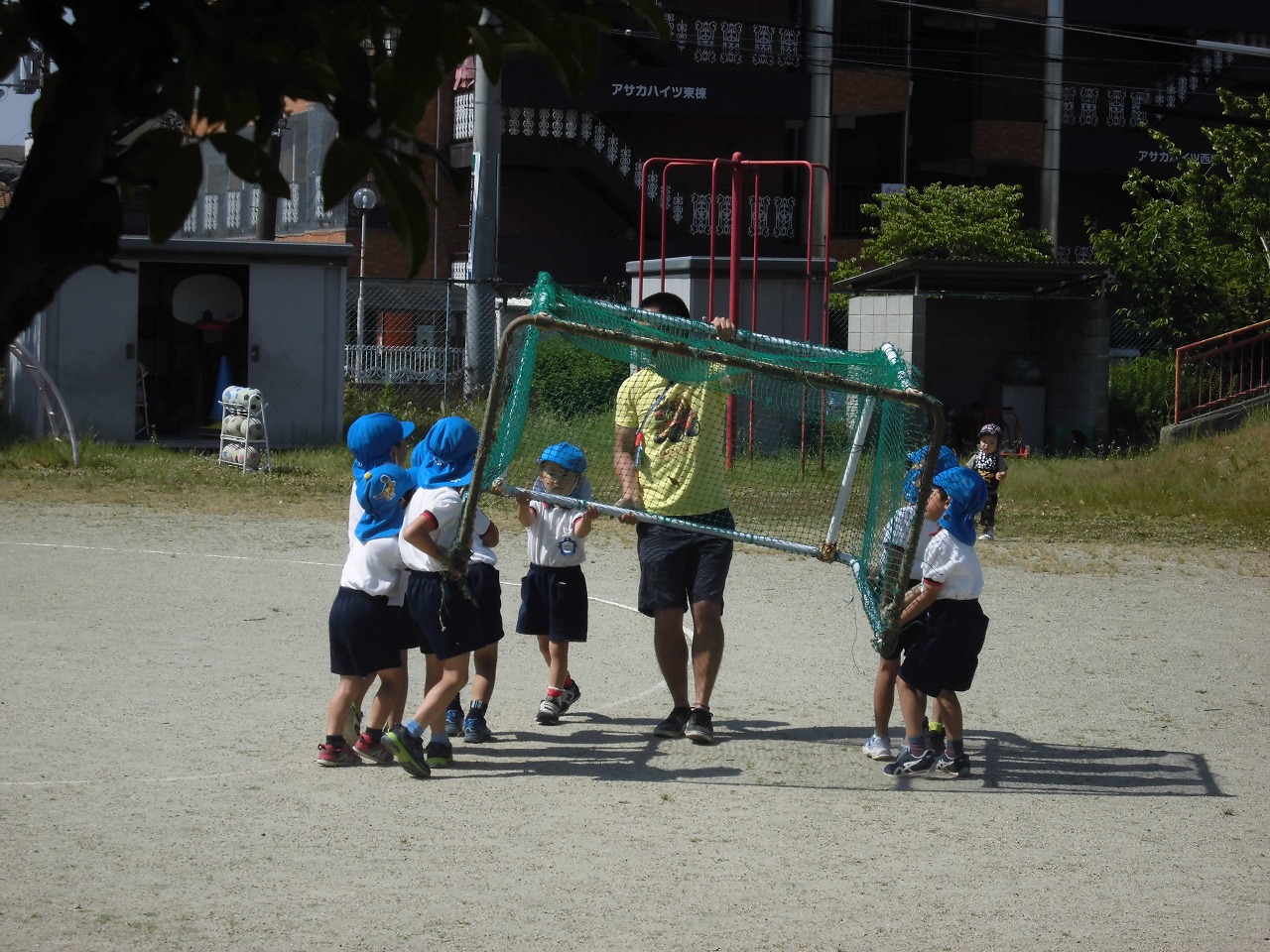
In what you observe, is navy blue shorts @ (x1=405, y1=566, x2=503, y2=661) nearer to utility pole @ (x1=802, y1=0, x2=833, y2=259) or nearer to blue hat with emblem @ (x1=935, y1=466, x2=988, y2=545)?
blue hat with emblem @ (x1=935, y1=466, x2=988, y2=545)

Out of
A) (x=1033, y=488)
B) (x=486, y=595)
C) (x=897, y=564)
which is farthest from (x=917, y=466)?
(x=1033, y=488)

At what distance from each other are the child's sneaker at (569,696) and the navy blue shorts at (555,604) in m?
0.23

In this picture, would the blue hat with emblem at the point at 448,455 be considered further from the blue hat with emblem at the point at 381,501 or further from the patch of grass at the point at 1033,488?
the patch of grass at the point at 1033,488

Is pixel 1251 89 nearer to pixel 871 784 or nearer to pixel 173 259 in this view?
pixel 173 259

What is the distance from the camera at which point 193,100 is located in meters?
2.20

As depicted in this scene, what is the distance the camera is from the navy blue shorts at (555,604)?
705 centimetres

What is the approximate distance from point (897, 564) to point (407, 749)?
2149mm

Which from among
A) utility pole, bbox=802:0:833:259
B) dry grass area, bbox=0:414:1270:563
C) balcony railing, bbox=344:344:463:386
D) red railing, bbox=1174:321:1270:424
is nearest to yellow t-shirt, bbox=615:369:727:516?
dry grass area, bbox=0:414:1270:563

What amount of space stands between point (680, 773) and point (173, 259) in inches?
609

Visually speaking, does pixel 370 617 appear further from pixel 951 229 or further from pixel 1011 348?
pixel 951 229

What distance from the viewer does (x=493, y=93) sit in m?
25.8

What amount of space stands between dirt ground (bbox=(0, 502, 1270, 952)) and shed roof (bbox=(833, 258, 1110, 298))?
1091 cm

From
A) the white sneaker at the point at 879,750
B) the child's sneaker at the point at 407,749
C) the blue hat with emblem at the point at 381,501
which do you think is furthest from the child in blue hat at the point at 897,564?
the blue hat with emblem at the point at 381,501

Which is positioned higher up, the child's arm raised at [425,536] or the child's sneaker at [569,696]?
the child's arm raised at [425,536]
